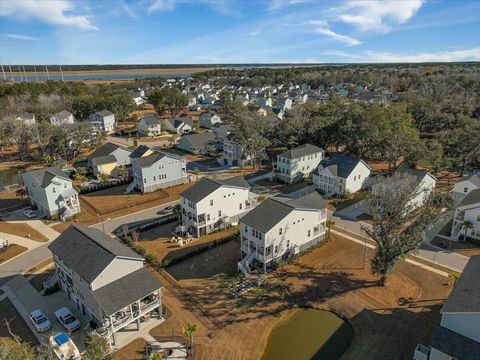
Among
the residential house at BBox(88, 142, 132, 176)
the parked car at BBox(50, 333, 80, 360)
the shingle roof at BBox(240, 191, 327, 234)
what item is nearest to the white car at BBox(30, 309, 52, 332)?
the parked car at BBox(50, 333, 80, 360)

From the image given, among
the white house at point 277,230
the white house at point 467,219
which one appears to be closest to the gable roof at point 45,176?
the white house at point 277,230

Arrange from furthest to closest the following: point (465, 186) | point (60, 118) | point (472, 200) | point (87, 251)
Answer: point (60, 118) < point (465, 186) < point (472, 200) < point (87, 251)

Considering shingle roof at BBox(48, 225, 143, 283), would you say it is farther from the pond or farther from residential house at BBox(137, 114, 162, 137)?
residential house at BBox(137, 114, 162, 137)

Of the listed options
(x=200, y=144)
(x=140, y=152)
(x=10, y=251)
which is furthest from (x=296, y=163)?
(x=10, y=251)

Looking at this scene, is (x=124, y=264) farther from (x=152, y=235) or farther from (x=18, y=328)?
(x=152, y=235)

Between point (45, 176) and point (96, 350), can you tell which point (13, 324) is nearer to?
point (96, 350)
